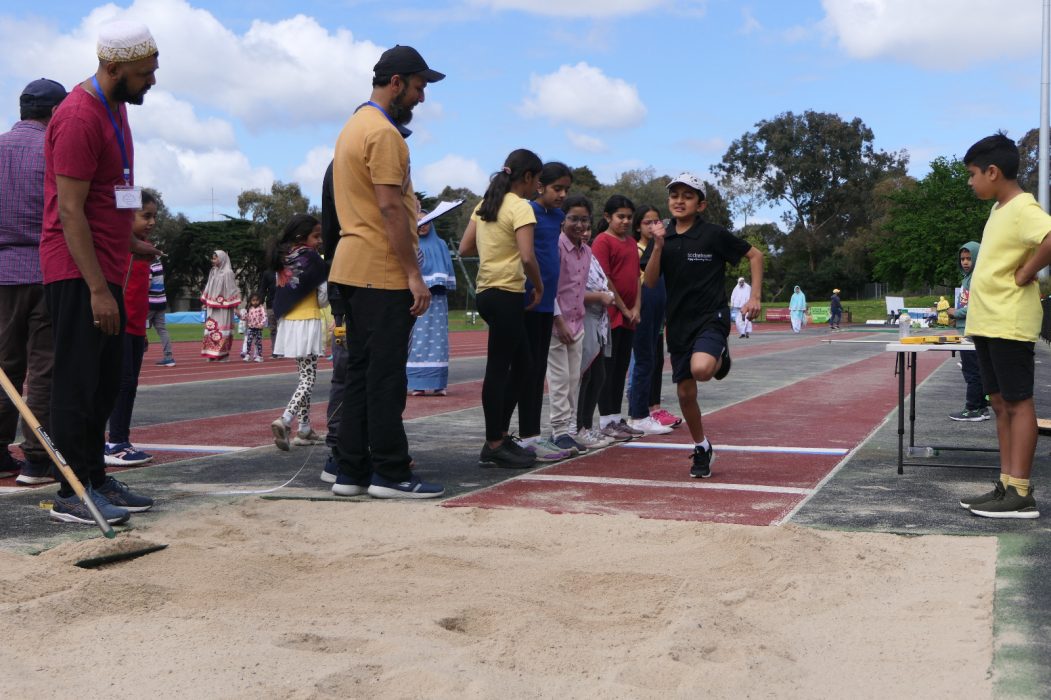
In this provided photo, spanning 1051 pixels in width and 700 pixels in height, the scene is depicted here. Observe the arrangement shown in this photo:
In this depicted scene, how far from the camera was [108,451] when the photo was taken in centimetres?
656

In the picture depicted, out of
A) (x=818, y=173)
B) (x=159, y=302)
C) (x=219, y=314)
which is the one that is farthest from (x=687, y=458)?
(x=818, y=173)

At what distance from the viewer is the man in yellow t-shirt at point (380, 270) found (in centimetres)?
520

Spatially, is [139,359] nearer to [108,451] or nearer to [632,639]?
[108,451]

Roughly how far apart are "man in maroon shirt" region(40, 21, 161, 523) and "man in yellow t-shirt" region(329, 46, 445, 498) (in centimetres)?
101

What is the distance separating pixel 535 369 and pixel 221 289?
1386 cm

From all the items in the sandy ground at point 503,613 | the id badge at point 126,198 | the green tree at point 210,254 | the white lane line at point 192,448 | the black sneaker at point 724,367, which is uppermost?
the green tree at point 210,254

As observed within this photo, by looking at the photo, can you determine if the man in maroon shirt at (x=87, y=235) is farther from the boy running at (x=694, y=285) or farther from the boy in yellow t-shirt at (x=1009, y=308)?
the boy in yellow t-shirt at (x=1009, y=308)

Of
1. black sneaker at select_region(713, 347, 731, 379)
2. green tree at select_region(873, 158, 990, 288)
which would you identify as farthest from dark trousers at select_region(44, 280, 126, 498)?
green tree at select_region(873, 158, 990, 288)

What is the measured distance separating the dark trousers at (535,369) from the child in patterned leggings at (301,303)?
150cm

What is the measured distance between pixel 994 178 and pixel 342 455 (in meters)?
3.50

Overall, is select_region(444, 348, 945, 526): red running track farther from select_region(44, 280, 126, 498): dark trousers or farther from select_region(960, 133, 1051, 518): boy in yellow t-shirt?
select_region(44, 280, 126, 498): dark trousers

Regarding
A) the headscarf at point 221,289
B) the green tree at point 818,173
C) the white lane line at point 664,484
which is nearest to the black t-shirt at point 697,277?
the white lane line at point 664,484

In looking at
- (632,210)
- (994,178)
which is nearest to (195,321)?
(632,210)

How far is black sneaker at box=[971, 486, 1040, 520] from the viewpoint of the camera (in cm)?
486
